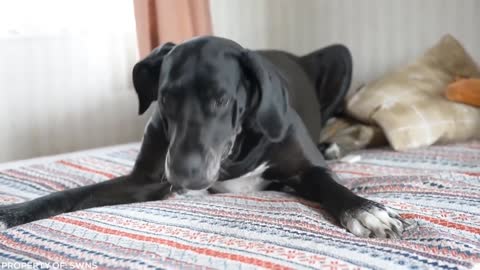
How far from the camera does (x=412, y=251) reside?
0.94m

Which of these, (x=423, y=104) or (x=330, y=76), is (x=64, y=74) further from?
(x=423, y=104)

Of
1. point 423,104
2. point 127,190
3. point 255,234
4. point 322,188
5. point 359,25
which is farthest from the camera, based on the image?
point 359,25

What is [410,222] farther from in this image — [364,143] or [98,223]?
[364,143]

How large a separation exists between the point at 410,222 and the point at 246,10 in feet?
5.43

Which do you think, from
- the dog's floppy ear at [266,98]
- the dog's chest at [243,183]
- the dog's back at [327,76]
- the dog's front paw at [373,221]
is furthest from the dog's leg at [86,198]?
the dog's back at [327,76]

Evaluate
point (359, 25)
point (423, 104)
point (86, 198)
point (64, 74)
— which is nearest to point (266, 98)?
point (86, 198)

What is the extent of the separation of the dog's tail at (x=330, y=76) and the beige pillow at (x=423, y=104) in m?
0.06

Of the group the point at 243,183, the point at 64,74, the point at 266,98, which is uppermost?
the point at 266,98

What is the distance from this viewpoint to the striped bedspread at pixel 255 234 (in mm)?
913

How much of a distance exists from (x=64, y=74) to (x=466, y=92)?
1433mm

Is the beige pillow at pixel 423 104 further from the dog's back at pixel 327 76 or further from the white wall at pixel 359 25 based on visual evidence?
the white wall at pixel 359 25

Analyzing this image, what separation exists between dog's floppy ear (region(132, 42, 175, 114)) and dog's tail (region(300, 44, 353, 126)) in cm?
89

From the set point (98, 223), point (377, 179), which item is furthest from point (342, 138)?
point (98, 223)

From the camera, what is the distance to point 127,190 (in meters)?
1.39
